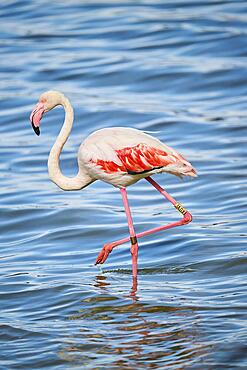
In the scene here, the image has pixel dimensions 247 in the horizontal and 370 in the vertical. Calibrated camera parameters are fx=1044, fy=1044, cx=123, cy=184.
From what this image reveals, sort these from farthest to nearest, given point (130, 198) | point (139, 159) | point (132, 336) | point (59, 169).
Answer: point (130, 198) → point (59, 169) → point (139, 159) → point (132, 336)

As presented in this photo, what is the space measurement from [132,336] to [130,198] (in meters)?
5.54

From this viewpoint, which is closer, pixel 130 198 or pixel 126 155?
pixel 126 155

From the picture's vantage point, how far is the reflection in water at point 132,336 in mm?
7590

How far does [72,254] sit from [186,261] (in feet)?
4.67

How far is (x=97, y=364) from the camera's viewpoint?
758 cm

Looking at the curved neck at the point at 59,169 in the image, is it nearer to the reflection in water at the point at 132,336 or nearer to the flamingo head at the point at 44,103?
the flamingo head at the point at 44,103

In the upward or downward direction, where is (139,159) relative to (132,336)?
upward

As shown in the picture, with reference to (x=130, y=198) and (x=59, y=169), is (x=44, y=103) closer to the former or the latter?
(x=59, y=169)

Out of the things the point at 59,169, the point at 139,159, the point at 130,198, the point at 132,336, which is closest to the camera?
the point at 132,336

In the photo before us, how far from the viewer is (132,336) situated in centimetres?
812

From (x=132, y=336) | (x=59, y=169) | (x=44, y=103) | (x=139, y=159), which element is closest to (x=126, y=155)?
(x=139, y=159)

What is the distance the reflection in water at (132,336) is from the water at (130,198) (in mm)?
16

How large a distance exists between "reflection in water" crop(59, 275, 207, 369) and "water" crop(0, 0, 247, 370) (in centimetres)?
2

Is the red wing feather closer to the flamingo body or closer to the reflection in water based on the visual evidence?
the flamingo body
